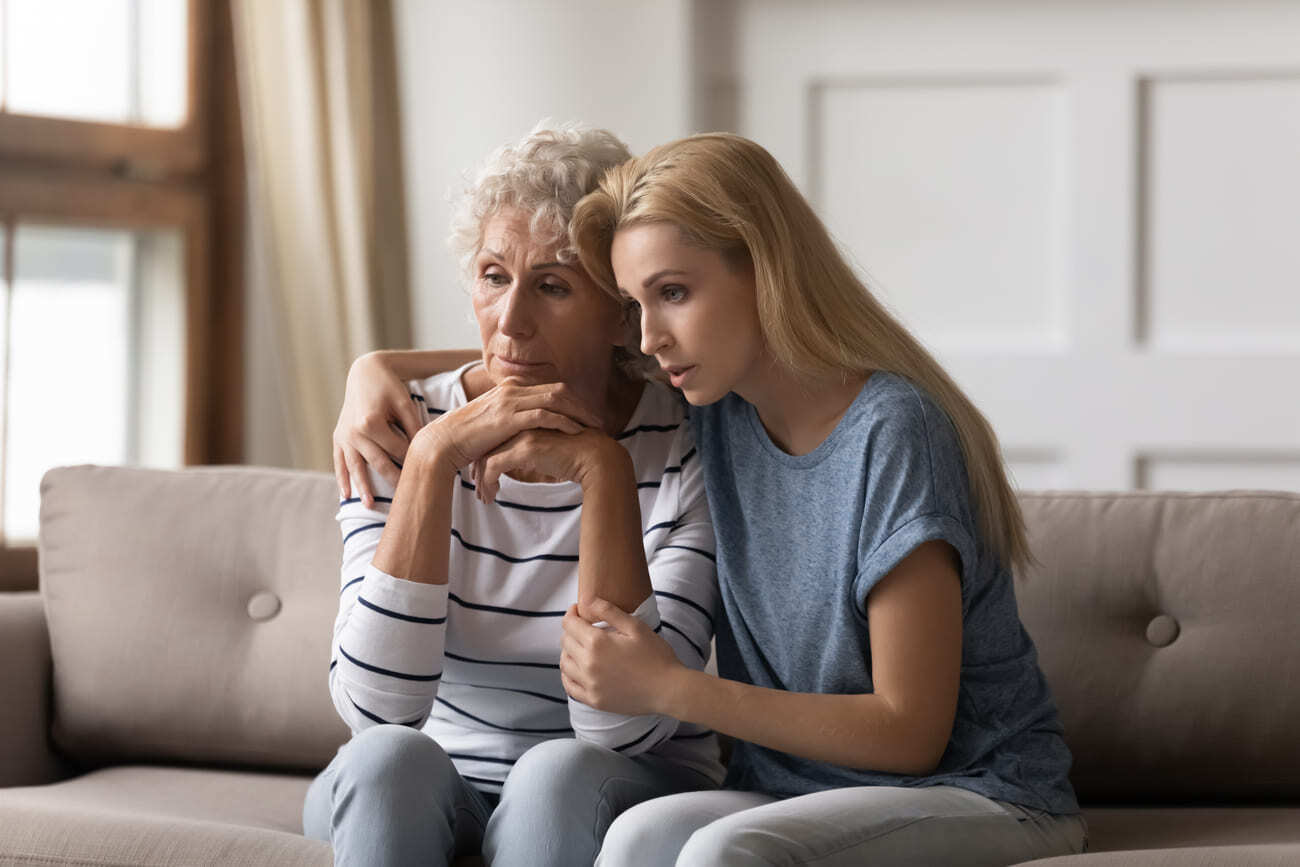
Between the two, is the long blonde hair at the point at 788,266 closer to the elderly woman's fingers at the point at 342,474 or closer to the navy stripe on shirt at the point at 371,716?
the elderly woman's fingers at the point at 342,474

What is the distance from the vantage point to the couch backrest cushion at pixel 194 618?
1.90 metres

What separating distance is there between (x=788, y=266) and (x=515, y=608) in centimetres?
46

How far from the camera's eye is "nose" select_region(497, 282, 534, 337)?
4.97 feet

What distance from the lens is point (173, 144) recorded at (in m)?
2.96

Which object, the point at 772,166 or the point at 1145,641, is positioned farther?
the point at 1145,641

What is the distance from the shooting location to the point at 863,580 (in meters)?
1.37

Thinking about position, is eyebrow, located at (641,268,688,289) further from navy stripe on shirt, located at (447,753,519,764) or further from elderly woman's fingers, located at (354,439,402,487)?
navy stripe on shirt, located at (447,753,519,764)

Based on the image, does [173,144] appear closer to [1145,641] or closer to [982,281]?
[982,281]

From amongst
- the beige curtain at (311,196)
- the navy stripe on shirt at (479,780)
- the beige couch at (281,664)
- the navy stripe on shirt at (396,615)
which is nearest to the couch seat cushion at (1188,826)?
the beige couch at (281,664)

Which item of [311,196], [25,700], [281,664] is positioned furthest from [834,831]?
[311,196]

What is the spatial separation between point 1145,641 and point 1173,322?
1.41 meters

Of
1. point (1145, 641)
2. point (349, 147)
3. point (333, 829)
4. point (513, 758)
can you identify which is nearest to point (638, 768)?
point (513, 758)

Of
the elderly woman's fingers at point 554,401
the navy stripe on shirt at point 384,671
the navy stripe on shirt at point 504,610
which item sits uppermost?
the elderly woman's fingers at point 554,401

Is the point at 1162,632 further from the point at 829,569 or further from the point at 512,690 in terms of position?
the point at 512,690
